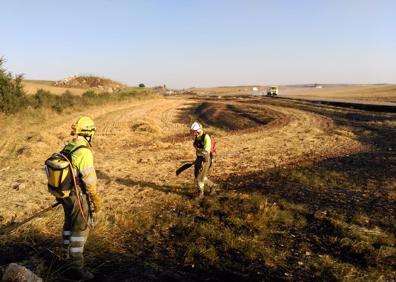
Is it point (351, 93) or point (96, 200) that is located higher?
point (351, 93)

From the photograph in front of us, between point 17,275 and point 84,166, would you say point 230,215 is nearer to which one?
point 84,166

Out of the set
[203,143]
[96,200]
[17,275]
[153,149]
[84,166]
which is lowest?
[153,149]

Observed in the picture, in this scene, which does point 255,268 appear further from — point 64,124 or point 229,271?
point 64,124

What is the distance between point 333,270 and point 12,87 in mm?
26269

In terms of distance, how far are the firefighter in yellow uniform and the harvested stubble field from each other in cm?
44

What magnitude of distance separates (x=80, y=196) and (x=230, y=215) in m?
3.75

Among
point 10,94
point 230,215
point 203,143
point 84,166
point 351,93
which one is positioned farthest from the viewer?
point 351,93

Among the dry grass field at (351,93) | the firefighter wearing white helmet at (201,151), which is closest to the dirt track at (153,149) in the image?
the firefighter wearing white helmet at (201,151)

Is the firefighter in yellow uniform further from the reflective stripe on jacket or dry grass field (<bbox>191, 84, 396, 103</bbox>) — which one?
dry grass field (<bbox>191, 84, 396, 103</bbox>)

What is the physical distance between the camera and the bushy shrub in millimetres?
24125

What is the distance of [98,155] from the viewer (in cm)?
1467

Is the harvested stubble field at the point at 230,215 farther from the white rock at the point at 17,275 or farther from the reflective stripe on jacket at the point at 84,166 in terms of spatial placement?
the reflective stripe on jacket at the point at 84,166

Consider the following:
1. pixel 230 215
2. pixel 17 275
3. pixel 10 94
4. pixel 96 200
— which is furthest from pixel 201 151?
pixel 10 94

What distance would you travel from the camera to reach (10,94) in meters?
24.4
